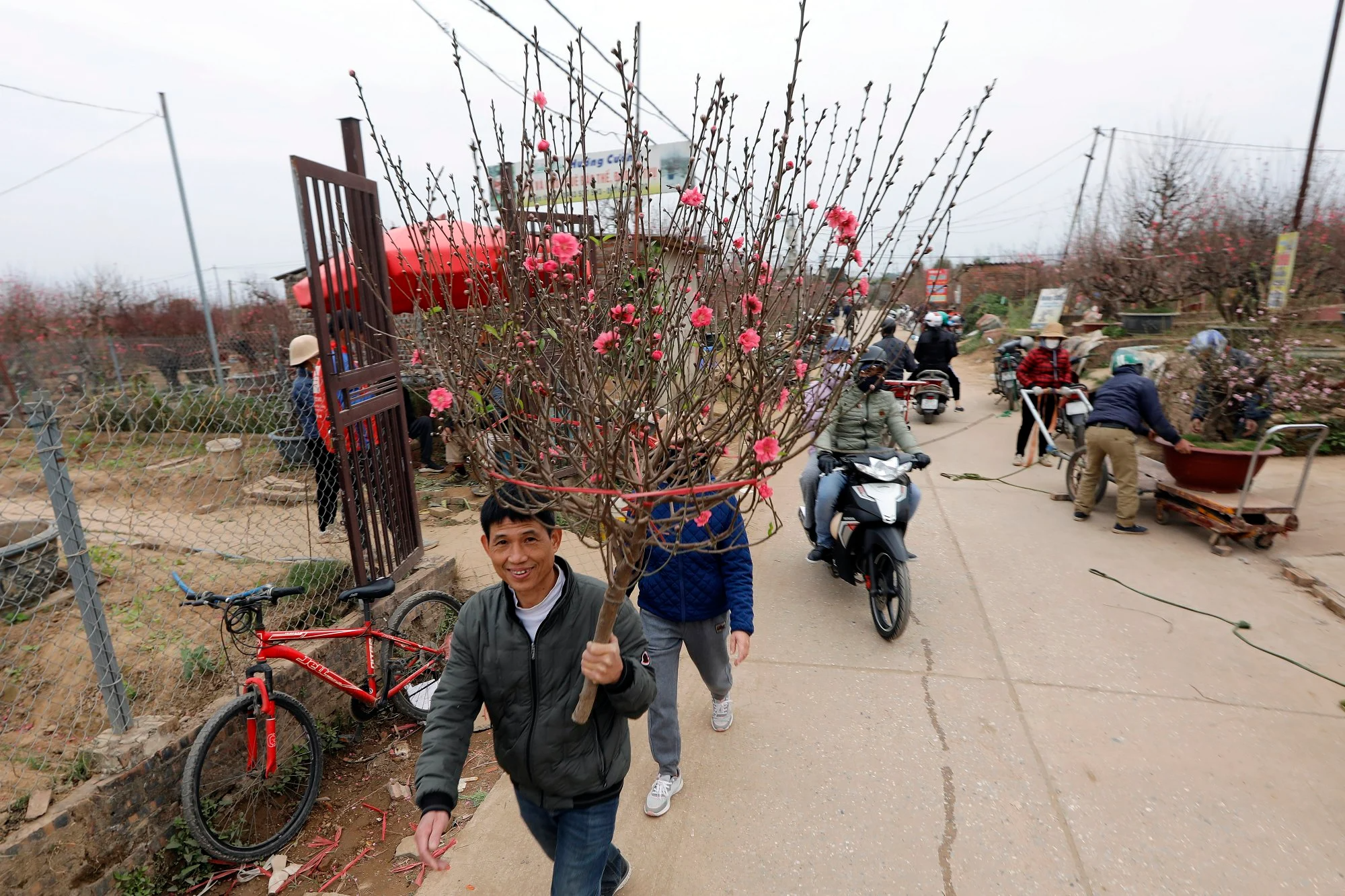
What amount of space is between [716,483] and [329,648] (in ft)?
9.75

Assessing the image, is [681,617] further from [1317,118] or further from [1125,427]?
[1317,118]

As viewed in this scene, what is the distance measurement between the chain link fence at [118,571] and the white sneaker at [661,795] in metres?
2.08

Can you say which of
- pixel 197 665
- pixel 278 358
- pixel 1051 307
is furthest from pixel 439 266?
pixel 1051 307

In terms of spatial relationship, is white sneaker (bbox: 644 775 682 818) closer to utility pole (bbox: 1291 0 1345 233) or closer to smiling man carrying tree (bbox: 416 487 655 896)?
smiling man carrying tree (bbox: 416 487 655 896)

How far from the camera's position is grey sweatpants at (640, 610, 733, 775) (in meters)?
2.97

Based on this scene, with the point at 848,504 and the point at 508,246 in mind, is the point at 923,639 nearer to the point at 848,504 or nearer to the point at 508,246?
the point at 848,504

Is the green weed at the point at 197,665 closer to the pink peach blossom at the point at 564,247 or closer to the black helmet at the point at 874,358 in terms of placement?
the pink peach blossom at the point at 564,247

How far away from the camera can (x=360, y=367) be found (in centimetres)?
394

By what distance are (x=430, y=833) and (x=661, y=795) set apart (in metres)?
1.45

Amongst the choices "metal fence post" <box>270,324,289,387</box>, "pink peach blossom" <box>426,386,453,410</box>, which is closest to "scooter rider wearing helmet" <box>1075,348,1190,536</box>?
"pink peach blossom" <box>426,386,453,410</box>

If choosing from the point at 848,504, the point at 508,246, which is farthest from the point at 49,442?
the point at 848,504

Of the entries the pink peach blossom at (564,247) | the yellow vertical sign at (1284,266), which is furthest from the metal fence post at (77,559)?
the yellow vertical sign at (1284,266)

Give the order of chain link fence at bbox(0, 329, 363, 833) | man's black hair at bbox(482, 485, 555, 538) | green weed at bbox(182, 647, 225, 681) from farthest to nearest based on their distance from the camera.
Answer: green weed at bbox(182, 647, 225, 681)
chain link fence at bbox(0, 329, 363, 833)
man's black hair at bbox(482, 485, 555, 538)

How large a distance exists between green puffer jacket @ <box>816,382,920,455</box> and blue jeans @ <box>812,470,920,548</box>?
24cm
